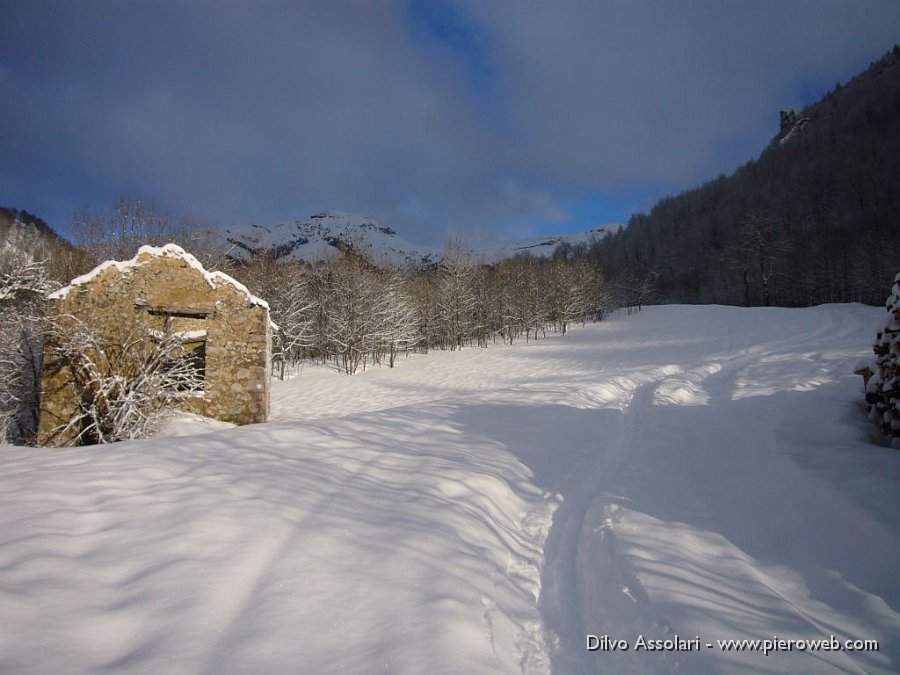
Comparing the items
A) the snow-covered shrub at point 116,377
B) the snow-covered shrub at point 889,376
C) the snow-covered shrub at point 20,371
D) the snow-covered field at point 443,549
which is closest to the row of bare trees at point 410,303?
the snow-covered shrub at point 20,371

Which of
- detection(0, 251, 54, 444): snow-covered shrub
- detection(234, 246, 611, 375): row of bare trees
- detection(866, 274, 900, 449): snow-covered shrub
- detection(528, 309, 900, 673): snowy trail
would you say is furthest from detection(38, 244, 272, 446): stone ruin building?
detection(234, 246, 611, 375): row of bare trees

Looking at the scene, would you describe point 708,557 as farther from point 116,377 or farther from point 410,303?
point 410,303

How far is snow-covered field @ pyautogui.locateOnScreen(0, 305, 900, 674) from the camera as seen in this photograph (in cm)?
218

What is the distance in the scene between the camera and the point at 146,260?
9078mm

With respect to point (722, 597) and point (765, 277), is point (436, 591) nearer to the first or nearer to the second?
point (722, 597)

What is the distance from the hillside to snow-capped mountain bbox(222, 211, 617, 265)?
1068 inches

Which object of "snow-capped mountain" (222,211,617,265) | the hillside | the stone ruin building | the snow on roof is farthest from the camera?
the hillside

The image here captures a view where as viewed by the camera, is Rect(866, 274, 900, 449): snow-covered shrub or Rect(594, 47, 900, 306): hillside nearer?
Rect(866, 274, 900, 449): snow-covered shrub

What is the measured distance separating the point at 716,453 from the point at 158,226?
25300mm

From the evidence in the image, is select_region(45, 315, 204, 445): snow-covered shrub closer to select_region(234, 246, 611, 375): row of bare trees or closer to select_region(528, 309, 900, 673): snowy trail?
select_region(528, 309, 900, 673): snowy trail

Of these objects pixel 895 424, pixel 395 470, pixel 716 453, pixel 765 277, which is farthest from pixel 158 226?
pixel 765 277

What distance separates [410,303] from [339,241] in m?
10.8

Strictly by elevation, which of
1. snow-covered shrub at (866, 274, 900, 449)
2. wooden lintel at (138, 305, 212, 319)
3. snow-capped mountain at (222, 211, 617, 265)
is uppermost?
snow-capped mountain at (222, 211, 617, 265)

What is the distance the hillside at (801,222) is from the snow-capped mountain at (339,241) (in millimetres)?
27138
